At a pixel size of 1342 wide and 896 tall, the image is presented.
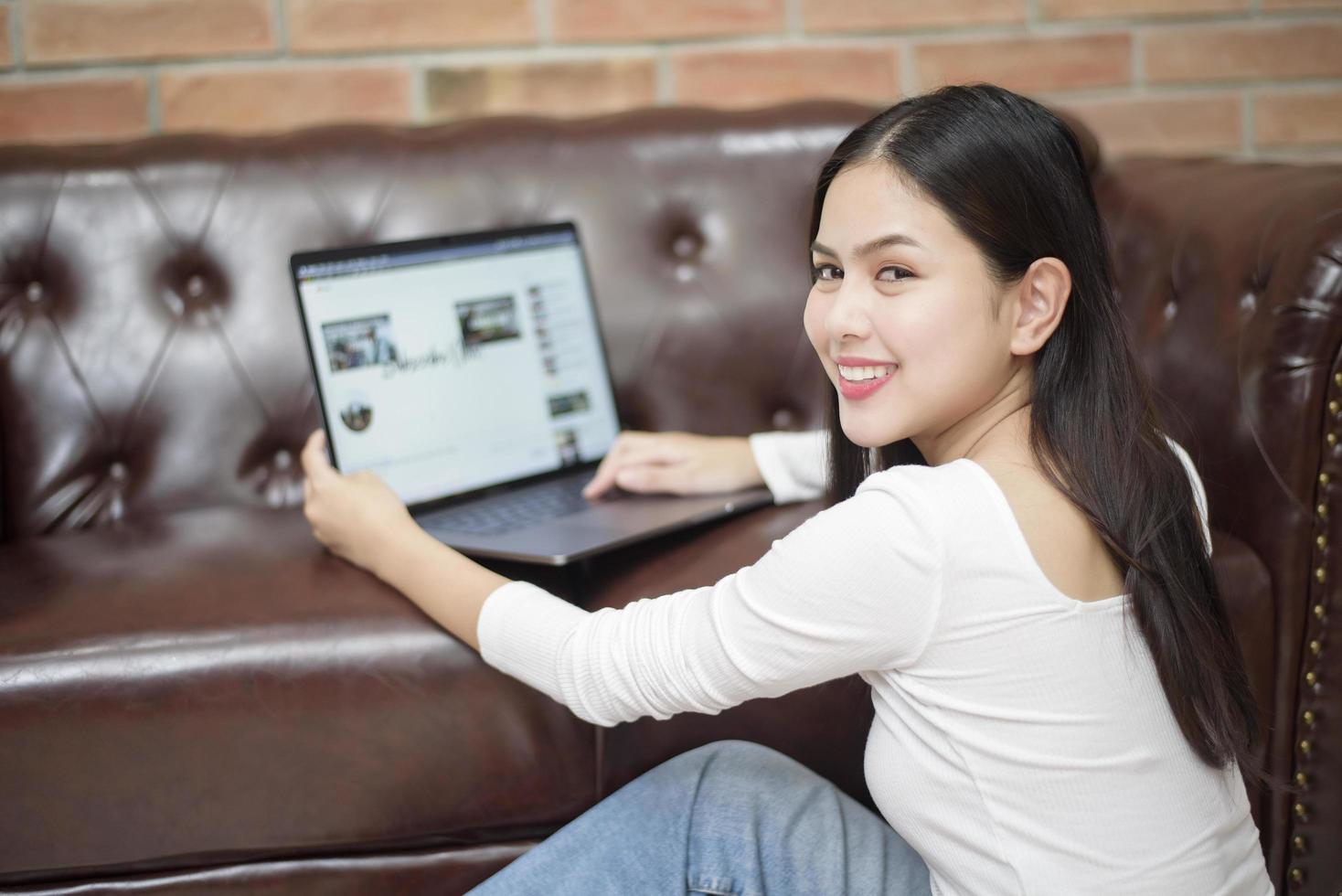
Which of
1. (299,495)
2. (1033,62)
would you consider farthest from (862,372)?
(1033,62)

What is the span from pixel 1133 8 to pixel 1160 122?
17 centimetres

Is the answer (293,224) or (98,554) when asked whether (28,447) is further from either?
(293,224)

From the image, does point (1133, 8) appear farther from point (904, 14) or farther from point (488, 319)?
point (488, 319)

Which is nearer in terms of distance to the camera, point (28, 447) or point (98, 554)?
point (98, 554)

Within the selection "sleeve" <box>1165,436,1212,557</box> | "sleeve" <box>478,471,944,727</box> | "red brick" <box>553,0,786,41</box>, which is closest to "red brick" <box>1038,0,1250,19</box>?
"red brick" <box>553,0,786,41</box>

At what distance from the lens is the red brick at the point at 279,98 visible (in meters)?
1.74

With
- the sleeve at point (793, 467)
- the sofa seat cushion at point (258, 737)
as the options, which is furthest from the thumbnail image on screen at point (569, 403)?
the sofa seat cushion at point (258, 737)

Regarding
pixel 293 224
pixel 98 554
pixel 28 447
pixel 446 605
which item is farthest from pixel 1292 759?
pixel 28 447

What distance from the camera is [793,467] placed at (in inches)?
49.7

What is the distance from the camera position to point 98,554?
1.18 metres

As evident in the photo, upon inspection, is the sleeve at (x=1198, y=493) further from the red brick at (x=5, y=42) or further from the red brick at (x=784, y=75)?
the red brick at (x=5, y=42)

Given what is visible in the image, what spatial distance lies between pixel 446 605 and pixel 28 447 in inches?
27.5

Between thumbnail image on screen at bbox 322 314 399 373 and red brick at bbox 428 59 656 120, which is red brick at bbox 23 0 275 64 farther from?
thumbnail image on screen at bbox 322 314 399 373

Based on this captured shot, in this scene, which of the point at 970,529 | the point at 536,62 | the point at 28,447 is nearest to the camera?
the point at 970,529
